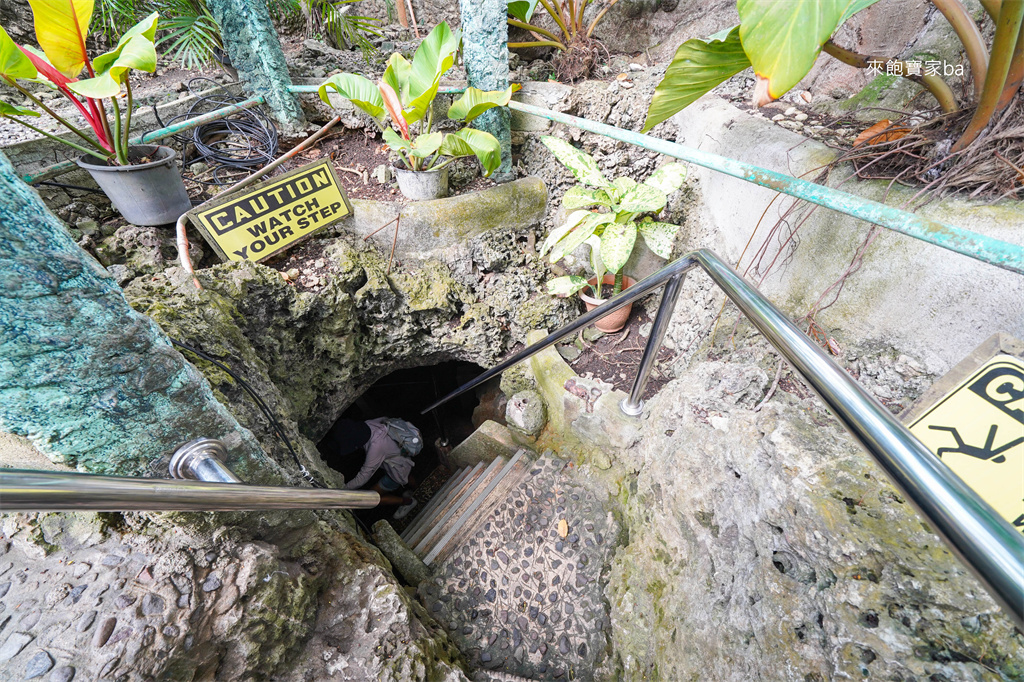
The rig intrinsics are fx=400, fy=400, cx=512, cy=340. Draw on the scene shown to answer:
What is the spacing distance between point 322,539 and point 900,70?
237cm

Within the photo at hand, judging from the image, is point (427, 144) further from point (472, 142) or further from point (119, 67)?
point (119, 67)

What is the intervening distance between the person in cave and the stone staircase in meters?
0.67

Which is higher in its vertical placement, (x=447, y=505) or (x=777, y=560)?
(x=777, y=560)

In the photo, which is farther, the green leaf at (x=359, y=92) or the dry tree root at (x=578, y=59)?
the dry tree root at (x=578, y=59)

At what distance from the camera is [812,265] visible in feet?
5.08

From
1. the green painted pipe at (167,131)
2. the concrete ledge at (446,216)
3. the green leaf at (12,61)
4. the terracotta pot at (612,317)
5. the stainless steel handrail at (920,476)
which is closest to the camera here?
the stainless steel handrail at (920,476)

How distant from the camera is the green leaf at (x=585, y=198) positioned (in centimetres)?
215

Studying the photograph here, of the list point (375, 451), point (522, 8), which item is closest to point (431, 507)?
point (375, 451)

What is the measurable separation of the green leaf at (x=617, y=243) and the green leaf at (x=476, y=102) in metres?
1.00

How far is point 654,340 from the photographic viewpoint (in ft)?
4.87

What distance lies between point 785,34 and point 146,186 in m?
2.64

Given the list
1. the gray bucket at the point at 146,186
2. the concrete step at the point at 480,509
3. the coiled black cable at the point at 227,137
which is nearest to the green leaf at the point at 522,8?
the coiled black cable at the point at 227,137

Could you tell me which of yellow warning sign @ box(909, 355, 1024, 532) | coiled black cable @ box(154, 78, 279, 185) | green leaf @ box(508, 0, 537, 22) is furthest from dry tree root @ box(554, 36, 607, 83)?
yellow warning sign @ box(909, 355, 1024, 532)

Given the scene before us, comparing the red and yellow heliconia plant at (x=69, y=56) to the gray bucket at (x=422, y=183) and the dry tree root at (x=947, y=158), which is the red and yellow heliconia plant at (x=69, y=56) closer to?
the gray bucket at (x=422, y=183)
